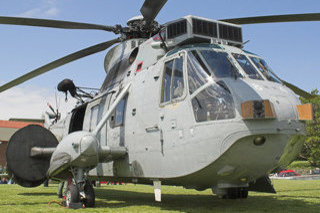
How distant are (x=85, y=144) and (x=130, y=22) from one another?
5506 millimetres

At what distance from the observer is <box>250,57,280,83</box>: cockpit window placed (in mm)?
6990

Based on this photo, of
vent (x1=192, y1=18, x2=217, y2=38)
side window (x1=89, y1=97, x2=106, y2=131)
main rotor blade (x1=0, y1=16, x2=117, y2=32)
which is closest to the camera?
vent (x1=192, y1=18, x2=217, y2=38)

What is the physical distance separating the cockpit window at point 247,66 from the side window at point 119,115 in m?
3.12

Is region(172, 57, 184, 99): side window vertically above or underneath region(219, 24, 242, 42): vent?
underneath

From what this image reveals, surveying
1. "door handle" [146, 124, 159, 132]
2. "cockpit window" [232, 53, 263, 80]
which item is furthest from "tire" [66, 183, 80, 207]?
"cockpit window" [232, 53, 263, 80]

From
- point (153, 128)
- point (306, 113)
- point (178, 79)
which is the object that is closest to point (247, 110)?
point (306, 113)

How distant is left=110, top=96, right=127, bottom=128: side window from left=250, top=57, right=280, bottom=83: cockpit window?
3404 mm

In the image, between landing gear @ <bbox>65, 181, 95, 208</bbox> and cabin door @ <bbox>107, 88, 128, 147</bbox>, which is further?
cabin door @ <bbox>107, 88, 128, 147</bbox>

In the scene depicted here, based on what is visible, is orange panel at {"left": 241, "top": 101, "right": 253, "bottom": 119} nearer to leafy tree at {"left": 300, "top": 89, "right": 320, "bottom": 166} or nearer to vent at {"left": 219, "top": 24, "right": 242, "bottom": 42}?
vent at {"left": 219, "top": 24, "right": 242, "bottom": 42}

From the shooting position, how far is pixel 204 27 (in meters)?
7.38

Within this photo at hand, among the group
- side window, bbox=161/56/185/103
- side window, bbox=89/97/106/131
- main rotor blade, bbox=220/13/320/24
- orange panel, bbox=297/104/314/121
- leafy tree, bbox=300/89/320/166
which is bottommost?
leafy tree, bbox=300/89/320/166

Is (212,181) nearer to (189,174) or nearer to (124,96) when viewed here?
(189,174)

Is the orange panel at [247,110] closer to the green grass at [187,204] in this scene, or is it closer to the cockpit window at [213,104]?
the cockpit window at [213,104]

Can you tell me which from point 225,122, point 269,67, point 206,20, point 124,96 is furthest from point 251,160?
point 124,96
